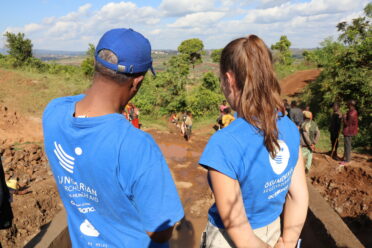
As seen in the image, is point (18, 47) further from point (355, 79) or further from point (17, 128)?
point (355, 79)

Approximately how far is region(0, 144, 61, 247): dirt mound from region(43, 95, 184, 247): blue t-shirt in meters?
3.36

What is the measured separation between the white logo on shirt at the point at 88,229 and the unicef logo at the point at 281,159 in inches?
31.8

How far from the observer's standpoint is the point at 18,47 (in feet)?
68.8

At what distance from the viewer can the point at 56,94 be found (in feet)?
50.0

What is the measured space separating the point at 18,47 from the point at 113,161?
2419 centimetres

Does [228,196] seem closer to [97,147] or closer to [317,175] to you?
[97,147]

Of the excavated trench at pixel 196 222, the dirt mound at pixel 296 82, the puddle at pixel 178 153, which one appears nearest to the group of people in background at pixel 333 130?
the excavated trench at pixel 196 222

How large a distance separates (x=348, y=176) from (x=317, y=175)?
2.09 feet

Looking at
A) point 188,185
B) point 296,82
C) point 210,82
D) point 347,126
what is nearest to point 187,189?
point 188,185

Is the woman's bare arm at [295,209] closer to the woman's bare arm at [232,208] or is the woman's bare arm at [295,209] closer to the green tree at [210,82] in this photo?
the woman's bare arm at [232,208]

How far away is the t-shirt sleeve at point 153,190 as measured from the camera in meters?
0.96

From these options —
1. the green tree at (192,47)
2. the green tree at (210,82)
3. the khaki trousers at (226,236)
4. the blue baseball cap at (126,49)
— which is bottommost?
the green tree at (210,82)

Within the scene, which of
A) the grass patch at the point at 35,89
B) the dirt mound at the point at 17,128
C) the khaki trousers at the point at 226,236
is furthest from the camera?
the grass patch at the point at 35,89

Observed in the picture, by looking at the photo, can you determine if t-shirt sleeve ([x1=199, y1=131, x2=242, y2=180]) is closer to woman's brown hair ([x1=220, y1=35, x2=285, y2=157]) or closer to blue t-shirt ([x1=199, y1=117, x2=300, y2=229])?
blue t-shirt ([x1=199, y1=117, x2=300, y2=229])
